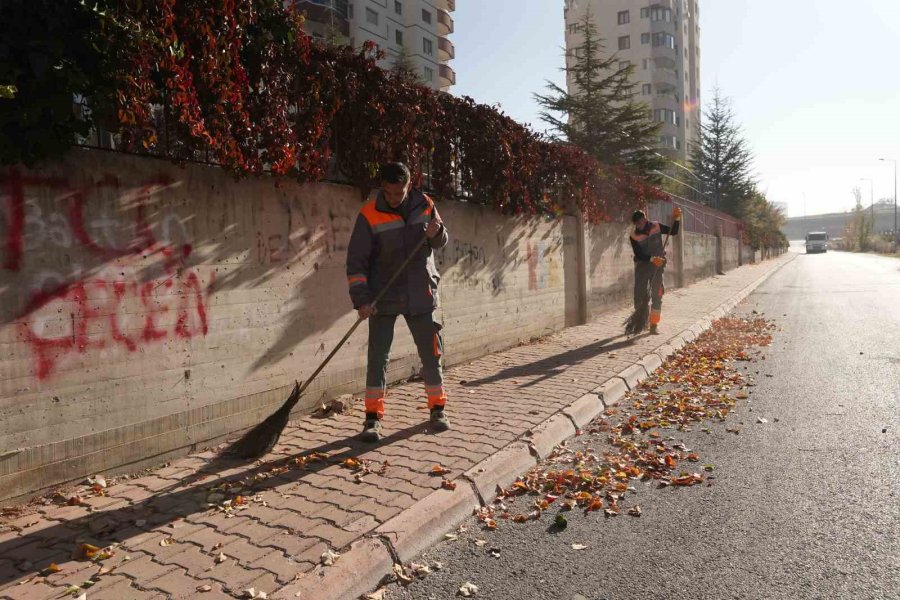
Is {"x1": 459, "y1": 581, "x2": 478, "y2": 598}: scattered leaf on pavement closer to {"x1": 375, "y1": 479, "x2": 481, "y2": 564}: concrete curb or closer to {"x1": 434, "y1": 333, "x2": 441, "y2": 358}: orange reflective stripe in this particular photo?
{"x1": 375, "y1": 479, "x2": 481, "y2": 564}: concrete curb

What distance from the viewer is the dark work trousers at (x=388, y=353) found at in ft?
15.7

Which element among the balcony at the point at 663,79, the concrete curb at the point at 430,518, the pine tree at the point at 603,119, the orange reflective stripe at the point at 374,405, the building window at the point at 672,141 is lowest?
the concrete curb at the point at 430,518

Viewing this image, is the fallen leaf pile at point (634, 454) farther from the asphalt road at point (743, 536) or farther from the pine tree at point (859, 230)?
the pine tree at point (859, 230)

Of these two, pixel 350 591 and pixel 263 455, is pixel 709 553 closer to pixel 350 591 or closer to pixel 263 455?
pixel 350 591

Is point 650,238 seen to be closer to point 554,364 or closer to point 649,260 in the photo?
point 649,260

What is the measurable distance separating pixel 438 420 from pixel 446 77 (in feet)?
192

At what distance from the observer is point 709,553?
3006 millimetres

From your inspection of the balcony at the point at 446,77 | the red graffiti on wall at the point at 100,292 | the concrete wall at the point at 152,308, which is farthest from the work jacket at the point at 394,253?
the balcony at the point at 446,77

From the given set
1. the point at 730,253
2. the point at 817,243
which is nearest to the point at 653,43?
the point at 817,243

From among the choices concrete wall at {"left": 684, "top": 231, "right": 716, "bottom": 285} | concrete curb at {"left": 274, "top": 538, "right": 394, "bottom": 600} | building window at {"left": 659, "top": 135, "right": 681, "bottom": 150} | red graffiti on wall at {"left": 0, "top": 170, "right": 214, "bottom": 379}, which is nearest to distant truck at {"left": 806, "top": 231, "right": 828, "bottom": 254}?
building window at {"left": 659, "top": 135, "right": 681, "bottom": 150}

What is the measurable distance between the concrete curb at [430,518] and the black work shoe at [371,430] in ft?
3.09

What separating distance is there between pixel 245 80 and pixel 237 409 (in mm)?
2473

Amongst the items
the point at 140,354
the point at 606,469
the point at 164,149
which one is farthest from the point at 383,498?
the point at 164,149

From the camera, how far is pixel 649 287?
9.72 meters
